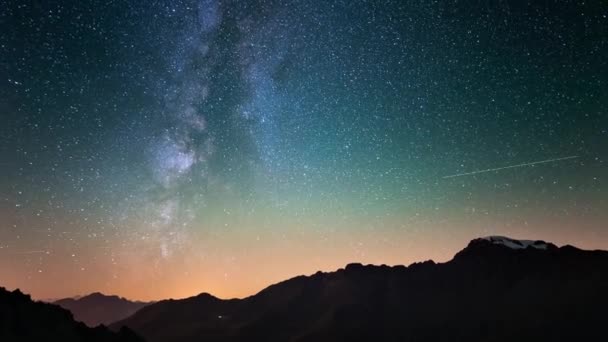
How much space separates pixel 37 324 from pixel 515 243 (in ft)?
452

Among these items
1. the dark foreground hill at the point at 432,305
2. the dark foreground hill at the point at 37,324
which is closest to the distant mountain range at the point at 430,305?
the dark foreground hill at the point at 432,305

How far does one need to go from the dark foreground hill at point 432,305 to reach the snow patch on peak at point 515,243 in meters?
0.31

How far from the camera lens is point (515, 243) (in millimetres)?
130875

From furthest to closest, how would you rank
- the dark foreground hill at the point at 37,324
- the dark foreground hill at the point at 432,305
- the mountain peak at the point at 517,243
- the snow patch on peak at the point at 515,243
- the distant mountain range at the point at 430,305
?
the snow patch on peak at the point at 515,243 → the mountain peak at the point at 517,243 → the distant mountain range at the point at 430,305 → the dark foreground hill at the point at 432,305 → the dark foreground hill at the point at 37,324

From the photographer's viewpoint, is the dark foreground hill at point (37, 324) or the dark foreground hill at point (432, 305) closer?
the dark foreground hill at point (37, 324)

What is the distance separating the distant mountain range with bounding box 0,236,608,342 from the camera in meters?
91.6

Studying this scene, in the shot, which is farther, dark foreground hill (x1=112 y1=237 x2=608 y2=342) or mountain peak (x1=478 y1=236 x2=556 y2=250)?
mountain peak (x1=478 y1=236 x2=556 y2=250)

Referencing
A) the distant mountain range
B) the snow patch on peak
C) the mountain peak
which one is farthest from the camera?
A: the snow patch on peak

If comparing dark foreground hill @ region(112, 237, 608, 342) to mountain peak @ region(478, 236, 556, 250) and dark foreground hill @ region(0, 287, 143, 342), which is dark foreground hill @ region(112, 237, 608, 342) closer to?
mountain peak @ region(478, 236, 556, 250)

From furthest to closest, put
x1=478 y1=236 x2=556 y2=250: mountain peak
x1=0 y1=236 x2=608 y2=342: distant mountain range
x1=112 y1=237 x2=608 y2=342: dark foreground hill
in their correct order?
1. x1=478 y1=236 x2=556 y2=250: mountain peak
2. x1=0 y1=236 x2=608 y2=342: distant mountain range
3. x1=112 y1=237 x2=608 y2=342: dark foreground hill

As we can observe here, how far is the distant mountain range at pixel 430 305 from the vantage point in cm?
9156

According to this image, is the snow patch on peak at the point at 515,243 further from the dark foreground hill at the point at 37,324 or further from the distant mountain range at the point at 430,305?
the dark foreground hill at the point at 37,324

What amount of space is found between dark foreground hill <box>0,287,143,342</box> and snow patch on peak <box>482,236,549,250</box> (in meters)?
125

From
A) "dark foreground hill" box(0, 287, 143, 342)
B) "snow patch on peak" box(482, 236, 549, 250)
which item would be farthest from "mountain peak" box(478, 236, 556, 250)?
"dark foreground hill" box(0, 287, 143, 342)
